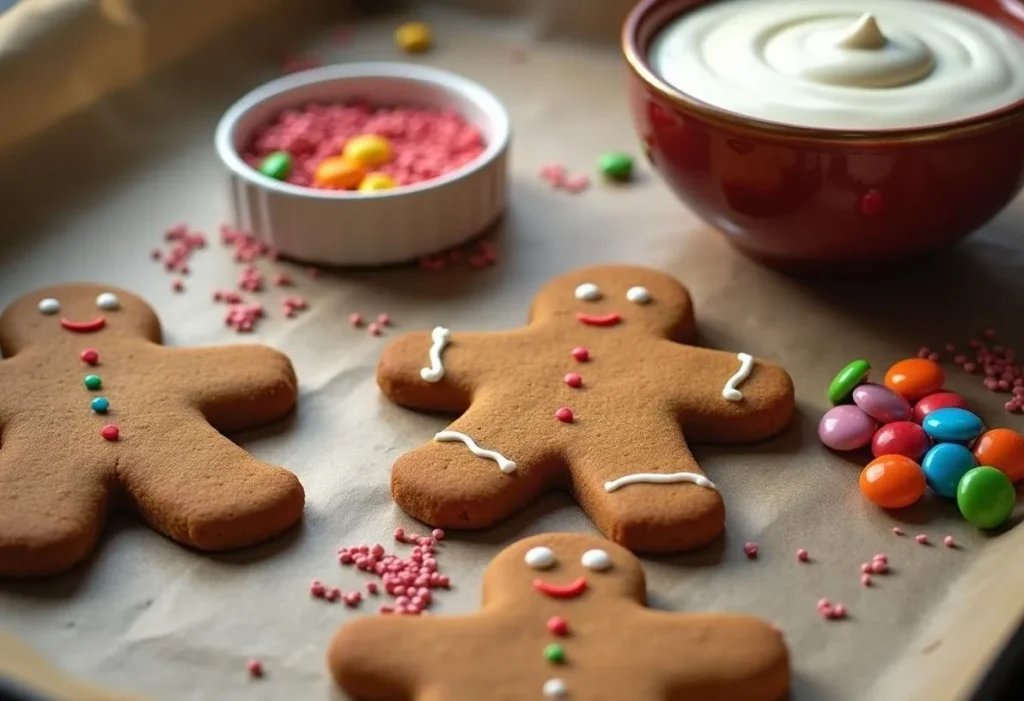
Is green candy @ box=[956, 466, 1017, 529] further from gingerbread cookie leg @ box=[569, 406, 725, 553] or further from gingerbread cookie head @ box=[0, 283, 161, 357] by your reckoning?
gingerbread cookie head @ box=[0, 283, 161, 357]

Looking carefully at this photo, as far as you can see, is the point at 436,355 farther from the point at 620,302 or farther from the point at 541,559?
the point at 541,559

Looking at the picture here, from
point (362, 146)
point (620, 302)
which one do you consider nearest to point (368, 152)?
point (362, 146)

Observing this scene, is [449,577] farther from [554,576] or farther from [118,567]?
[118,567]

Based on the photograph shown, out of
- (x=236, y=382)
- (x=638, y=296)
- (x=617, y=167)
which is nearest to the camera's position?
(x=236, y=382)

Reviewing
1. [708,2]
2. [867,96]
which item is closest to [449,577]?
[867,96]

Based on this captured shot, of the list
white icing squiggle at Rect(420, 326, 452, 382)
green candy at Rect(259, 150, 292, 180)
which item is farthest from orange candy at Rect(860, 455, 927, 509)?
green candy at Rect(259, 150, 292, 180)

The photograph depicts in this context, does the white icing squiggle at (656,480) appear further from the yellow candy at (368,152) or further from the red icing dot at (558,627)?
the yellow candy at (368,152)

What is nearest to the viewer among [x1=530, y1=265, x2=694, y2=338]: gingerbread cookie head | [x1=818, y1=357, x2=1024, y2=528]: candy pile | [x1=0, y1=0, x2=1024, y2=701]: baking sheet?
[x1=0, y1=0, x2=1024, y2=701]: baking sheet
